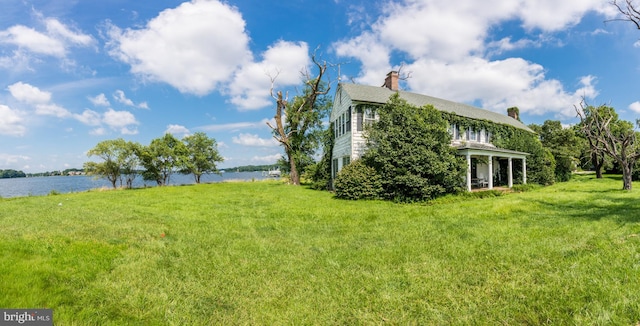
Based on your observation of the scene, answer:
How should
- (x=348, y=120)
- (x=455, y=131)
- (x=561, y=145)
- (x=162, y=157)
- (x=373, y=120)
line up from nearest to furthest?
(x=373, y=120) < (x=348, y=120) < (x=455, y=131) < (x=162, y=157) < (x=561, y=145)

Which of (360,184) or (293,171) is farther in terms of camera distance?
(293,171)

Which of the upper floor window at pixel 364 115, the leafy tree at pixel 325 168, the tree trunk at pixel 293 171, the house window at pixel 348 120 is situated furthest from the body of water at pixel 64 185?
the upper floor window at pixel 364 115

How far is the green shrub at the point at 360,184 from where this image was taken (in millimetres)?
14781

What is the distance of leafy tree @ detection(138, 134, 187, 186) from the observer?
31375mm

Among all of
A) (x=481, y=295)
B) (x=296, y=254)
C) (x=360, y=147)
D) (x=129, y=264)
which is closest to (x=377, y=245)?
(x=296, y=254)

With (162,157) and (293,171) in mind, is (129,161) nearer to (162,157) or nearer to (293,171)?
(162,157)

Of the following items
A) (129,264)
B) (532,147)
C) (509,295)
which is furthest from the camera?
(532,147)

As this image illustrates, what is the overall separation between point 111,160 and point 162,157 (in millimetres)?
4680

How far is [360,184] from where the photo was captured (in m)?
14.9

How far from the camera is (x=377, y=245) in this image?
6.45 metres

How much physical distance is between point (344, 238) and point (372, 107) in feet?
40.4

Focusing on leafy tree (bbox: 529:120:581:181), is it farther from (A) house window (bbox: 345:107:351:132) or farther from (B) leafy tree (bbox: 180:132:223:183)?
(B) leafy tree (bbox: 180:132:223:183)

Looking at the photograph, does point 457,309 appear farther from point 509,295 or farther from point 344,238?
point 344,238

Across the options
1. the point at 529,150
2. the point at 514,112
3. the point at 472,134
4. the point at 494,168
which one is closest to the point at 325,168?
the point at 472,134
